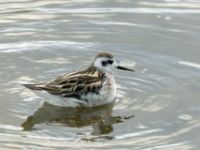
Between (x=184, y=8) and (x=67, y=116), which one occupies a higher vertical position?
(x=184, y=8)

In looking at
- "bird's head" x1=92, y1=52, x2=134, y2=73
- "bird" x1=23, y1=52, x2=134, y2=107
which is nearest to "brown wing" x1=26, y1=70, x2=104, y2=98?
"bird" x1=23, y1=52, x2=134, y2=107

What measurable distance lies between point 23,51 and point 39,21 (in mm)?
1562

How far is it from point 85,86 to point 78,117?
58cm

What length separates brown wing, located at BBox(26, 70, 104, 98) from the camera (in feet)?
40.4

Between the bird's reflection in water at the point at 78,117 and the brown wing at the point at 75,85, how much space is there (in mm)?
272

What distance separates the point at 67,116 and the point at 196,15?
4450 millimetres

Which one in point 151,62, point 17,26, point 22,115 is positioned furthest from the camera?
point 17,26

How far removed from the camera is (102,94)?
12719 millimetres

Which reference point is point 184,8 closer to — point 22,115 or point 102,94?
point 102,94

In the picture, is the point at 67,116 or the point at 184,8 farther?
the point at 184,8

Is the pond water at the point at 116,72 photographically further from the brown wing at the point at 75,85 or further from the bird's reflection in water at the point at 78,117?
the brown wing at the point at 75,85

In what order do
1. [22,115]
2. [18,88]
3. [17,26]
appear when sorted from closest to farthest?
[22,115] → [18,88] → [17,26]

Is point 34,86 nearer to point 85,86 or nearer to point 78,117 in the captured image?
point 78,117

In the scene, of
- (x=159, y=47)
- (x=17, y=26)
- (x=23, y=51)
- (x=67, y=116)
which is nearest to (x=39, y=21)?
(x=17, y=26)
